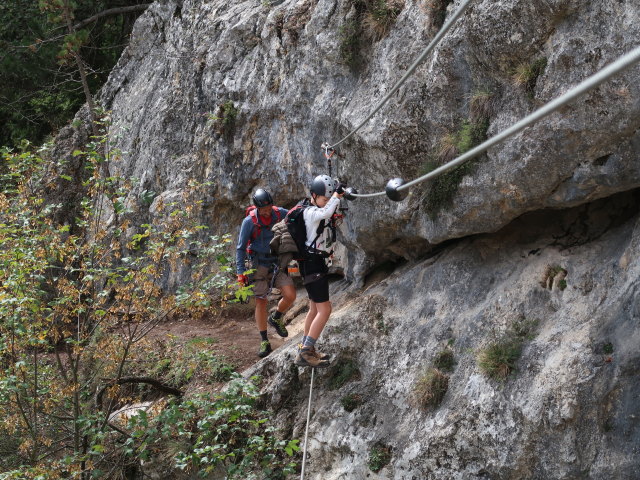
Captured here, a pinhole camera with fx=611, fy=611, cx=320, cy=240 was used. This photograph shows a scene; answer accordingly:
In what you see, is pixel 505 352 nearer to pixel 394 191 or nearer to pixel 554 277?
pixel 554 277

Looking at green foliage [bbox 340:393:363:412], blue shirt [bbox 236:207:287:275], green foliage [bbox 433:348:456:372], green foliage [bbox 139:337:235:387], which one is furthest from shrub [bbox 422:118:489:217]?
green foliage [bbox 139:337:235:387]

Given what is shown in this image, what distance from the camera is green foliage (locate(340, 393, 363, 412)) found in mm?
6805

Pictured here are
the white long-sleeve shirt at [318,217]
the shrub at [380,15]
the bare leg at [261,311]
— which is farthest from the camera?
the bare leg at [261,311]

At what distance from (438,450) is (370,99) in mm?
4178

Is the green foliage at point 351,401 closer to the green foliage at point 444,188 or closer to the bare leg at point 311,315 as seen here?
the bare leg at point 311,315

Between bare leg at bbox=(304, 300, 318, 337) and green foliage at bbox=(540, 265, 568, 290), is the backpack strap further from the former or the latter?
green foliage at bbox=(540, 265, 568, 290)

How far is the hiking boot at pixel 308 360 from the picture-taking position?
7.06 metres

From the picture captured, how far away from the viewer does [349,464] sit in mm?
6410

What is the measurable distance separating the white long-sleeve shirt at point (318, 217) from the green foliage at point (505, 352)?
83.4 inches

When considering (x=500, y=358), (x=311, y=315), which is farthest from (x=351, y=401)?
(x=500, y=358)

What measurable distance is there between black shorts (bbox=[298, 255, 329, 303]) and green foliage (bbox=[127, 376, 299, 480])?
1.25 m

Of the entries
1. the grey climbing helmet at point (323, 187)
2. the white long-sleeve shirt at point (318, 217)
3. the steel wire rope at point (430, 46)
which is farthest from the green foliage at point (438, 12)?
the white long-sleeve shirt at point (318, 217)

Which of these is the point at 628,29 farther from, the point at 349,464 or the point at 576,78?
the point at 349,464

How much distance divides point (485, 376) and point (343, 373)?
1.85 metres
